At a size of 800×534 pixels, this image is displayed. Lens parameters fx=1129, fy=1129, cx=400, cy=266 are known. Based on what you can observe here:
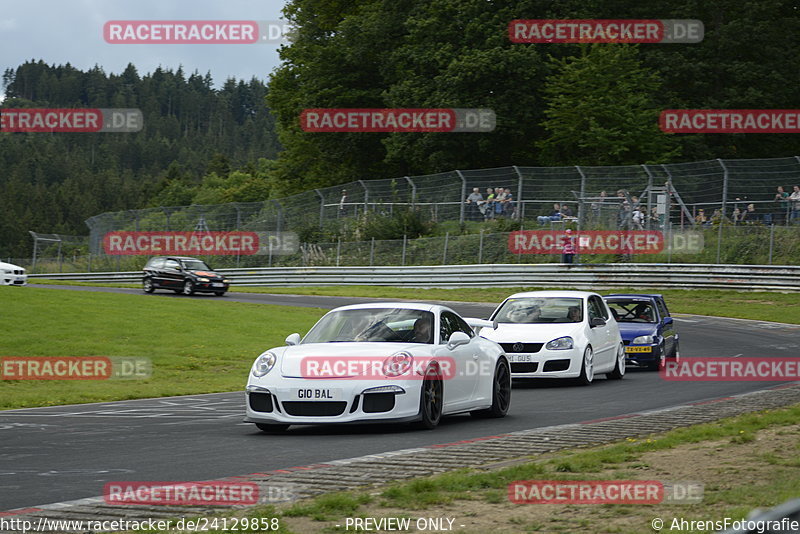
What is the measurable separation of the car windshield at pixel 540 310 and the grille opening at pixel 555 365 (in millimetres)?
957

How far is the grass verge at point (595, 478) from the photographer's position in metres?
6.31

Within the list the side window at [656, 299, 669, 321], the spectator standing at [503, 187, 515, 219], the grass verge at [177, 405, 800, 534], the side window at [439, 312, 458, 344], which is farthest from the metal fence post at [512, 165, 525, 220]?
the grass verge at [177, 405, 800, 534]

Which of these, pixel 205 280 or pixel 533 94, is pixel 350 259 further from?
pixel 533 94

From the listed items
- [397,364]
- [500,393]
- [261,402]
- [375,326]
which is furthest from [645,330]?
[261,402]

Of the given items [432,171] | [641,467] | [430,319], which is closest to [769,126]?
[432,171]

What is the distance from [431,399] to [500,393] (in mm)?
1730

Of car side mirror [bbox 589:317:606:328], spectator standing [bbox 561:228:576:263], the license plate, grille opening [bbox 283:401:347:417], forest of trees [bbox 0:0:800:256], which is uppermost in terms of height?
Answer: forest of trees [bbox 0:0:800:256]

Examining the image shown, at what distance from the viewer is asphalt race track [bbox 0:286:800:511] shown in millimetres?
8344

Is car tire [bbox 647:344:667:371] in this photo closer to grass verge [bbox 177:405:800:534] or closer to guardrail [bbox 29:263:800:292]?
grass verge [bbox 177:405:800:534]

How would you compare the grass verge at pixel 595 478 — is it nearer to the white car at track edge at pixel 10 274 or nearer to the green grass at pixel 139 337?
the green grass at pixel 139 337

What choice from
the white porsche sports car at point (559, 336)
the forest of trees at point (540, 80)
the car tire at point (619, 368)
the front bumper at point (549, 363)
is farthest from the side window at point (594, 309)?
the forest of trees at point (540, 80)

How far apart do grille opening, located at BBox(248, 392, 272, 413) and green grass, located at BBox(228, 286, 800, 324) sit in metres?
22.6

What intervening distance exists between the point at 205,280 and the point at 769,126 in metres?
28.3

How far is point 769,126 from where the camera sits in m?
52.9
